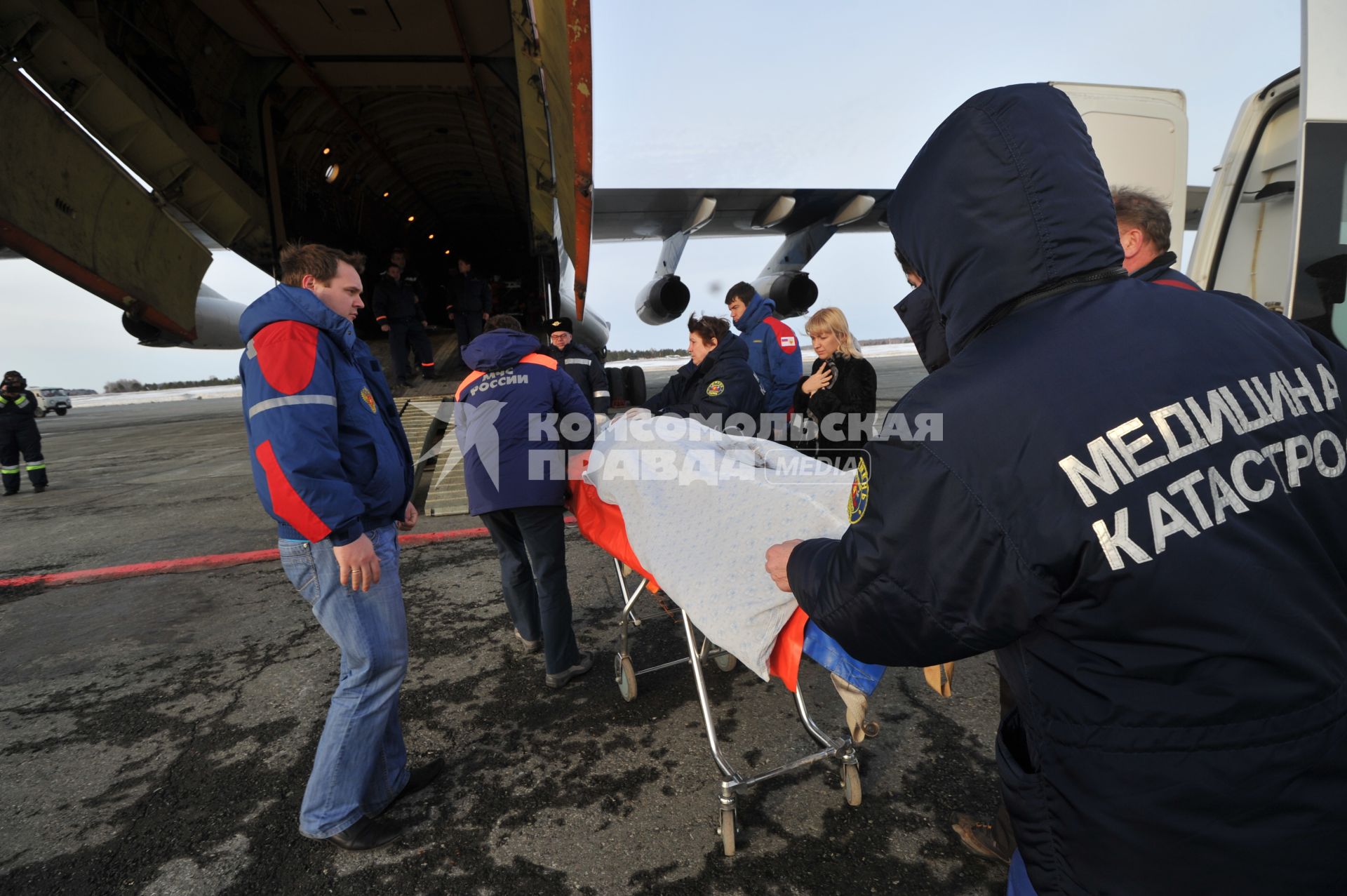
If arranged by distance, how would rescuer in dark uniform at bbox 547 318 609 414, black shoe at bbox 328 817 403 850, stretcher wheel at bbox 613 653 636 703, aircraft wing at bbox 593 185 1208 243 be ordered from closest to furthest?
black shoe at bbox 328 817 403 850 < stretcher wheel at bbox 613 653 636 703 < rescuer in dark uniform at bbox 547 318 609 414 < aircraft wing at bbox 593 185 1208 243

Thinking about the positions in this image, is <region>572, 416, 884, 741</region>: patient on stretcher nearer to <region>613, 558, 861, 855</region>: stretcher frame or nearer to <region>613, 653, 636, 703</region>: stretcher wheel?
<region>613, 558, 861, 855</region>: stretcher frame

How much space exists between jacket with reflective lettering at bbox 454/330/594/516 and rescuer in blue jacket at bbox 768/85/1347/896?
2079mm

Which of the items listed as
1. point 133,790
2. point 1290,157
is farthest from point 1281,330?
point 1290,157

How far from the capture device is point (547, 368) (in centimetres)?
296

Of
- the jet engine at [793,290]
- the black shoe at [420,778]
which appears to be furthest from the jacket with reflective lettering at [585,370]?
the jet engine at [793,290]

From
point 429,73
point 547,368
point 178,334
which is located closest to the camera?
point 547,368

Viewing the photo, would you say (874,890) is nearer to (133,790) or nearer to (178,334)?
(133,790)

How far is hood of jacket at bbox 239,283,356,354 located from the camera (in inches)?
71.6

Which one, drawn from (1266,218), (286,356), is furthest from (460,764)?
(1266,218)

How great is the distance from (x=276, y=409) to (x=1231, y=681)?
215 centimetres

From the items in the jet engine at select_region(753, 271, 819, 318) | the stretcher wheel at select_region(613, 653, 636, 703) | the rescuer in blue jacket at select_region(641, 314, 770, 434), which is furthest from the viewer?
the jet engine at select_region(753, 271, 819, 318)

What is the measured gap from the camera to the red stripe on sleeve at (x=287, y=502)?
1.73 m

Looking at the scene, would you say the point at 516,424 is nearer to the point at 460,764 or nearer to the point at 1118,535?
the point at 460,764

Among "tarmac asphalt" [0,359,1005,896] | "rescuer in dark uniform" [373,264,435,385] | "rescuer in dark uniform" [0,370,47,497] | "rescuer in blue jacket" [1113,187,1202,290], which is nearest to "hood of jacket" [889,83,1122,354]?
"tarmac asphalt" [0,359,1005,896]
